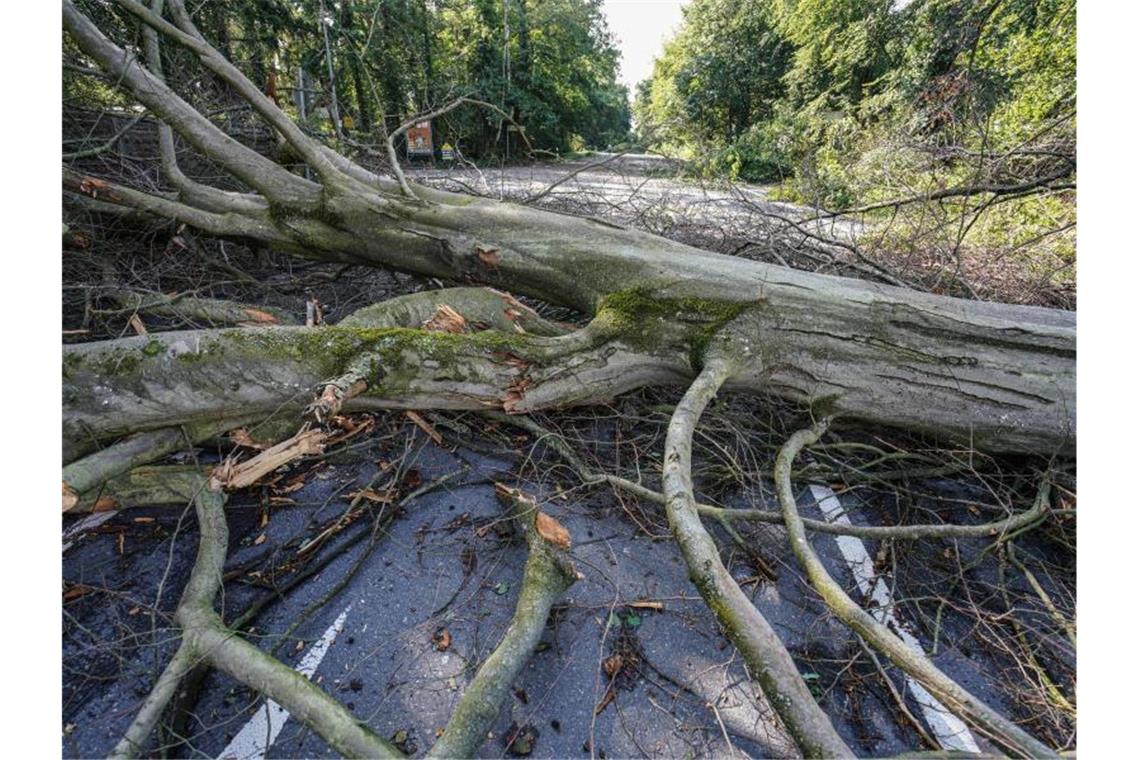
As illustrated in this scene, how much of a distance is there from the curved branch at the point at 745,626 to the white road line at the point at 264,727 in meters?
1.44

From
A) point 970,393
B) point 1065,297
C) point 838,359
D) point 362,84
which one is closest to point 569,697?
point 838,359

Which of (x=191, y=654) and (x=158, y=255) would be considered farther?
(x=158, y=255)

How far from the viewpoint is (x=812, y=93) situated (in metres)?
16.8

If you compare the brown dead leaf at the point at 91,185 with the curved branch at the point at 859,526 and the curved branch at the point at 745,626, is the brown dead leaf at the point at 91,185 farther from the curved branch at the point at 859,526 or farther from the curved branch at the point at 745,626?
the curved branch at the point at 745,626

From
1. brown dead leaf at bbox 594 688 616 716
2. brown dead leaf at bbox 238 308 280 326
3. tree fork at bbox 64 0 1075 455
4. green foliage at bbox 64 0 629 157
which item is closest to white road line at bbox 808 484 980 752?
tree fork at bbox 64 0 1075 455

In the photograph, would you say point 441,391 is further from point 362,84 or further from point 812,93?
point 812,93

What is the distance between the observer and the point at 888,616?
212 centimetres

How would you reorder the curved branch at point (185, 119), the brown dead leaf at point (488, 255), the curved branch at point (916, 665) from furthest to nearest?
the brown dead leaf at point (488, 255)
the curved branch at point (185, 119)
the curved branch at point (916, 665)

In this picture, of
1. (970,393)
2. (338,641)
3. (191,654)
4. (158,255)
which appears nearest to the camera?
(191,654)

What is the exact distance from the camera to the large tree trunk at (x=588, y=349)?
214 centimetres

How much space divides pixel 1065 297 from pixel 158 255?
7658 millimetres

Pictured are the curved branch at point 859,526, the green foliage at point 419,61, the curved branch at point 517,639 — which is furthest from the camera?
the green foliage at point 419,61

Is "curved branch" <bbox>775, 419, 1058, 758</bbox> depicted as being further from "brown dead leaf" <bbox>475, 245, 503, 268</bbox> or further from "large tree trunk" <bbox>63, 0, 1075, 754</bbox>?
"brown dead leaf" <bbox>475, 245, 503, 268</bbox>

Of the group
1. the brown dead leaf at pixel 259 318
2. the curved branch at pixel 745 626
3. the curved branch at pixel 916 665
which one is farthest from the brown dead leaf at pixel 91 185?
the curved branch at pixel 916 665
